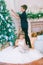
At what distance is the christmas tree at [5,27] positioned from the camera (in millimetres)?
3469

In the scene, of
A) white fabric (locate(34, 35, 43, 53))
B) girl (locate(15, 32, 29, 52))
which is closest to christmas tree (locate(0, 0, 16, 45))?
girl (locate(15, 32, 29, 52))

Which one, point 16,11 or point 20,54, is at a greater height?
point 16,11

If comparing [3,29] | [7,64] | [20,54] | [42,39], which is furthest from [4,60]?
[42,39]

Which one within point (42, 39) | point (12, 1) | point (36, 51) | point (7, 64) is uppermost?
point (12, 1)

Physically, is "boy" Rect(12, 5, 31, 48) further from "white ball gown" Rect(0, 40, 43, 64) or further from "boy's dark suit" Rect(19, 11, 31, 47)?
"white ball gown" Rect(0, 40, 43, 64)

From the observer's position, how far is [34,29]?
3.42 meters

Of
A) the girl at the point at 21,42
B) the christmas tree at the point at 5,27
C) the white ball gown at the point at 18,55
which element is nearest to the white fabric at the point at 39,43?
the white ball gown at the point at 18,55

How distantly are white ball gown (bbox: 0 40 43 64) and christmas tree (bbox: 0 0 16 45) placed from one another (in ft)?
0.61

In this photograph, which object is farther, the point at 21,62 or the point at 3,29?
the point at 3,29

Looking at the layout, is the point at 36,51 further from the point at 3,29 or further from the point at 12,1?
Result: the point at 12,1

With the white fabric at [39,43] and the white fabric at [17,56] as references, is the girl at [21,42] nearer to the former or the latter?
the white fabric at [17,56]

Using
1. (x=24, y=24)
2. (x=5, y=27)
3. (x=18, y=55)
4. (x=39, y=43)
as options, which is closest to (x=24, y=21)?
(x=24, y=24)

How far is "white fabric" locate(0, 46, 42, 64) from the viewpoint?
10.9ft

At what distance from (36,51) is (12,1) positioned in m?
1.06
